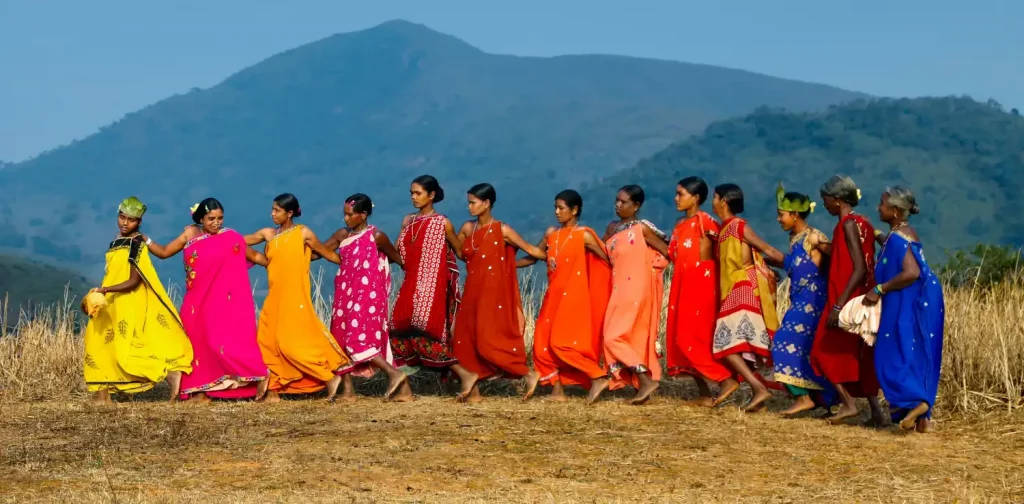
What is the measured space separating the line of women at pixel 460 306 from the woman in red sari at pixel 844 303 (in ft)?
0.99

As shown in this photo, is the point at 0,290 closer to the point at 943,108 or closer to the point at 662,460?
the point at 662,460

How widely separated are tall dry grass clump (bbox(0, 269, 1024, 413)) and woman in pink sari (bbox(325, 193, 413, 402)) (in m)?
0.44

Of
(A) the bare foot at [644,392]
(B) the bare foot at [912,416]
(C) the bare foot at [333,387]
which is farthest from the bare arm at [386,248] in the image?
(B) the bare foot at [912,416]

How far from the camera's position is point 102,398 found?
36.0 ft

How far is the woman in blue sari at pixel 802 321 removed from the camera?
9844 mm

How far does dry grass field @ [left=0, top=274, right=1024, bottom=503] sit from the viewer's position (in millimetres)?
7453

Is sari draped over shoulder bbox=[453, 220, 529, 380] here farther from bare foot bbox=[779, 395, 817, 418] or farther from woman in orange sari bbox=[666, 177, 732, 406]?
bare foot bbox=[779, 395, 817, 418]

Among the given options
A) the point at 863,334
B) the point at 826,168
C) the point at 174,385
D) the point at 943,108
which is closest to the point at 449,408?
the point at 174,385

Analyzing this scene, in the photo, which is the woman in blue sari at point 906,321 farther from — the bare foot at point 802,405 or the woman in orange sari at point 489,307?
the woman in orange sari at point 489,307

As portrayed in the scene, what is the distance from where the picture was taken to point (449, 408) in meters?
10.5

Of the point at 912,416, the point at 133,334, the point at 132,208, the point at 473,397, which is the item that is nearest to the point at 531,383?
the point at 473,397

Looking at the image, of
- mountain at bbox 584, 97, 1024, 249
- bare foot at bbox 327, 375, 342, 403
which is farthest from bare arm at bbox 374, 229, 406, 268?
mountain at bbox 584, 97, 1024, 249

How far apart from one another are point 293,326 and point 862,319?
→ 463cm

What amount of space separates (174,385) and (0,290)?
Result: 251 feet
